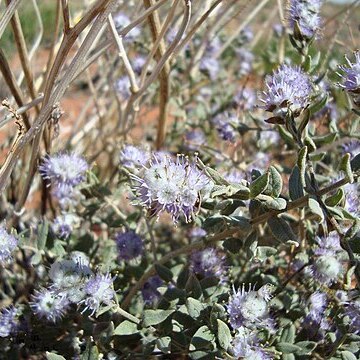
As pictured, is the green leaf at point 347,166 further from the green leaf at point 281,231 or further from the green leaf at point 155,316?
the green leaf at point 155,316

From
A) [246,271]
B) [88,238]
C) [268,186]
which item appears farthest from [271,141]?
[268,186]

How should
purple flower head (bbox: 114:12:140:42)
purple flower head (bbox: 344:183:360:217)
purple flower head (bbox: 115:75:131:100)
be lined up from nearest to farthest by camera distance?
1. purple flower head (bbox: 344:183:360:217)
2. purple flower head (bbox: 114:12:140:42)
3. purple flower head (bbox: 115:75:131:100)

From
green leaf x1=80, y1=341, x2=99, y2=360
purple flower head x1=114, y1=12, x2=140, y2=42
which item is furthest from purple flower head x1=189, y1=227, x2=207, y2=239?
purple flower head x1=114, y1=12, x2=140, y2=42

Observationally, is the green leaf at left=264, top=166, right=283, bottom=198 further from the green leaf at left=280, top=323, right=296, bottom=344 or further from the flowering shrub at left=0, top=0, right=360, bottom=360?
the green leaf at left=280, top=323, right=296, bottom=344

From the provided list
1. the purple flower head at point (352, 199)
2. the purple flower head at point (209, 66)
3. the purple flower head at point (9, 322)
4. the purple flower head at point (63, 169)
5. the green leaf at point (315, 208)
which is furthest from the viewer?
the purple flower head at point (209, 66)

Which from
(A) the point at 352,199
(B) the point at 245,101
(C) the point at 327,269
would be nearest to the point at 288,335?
(C) the point at 327,269

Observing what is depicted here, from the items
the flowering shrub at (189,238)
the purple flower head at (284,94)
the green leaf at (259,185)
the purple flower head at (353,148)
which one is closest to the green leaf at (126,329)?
the flowering shrub at (189,238)

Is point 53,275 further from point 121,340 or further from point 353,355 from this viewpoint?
point 353,355
